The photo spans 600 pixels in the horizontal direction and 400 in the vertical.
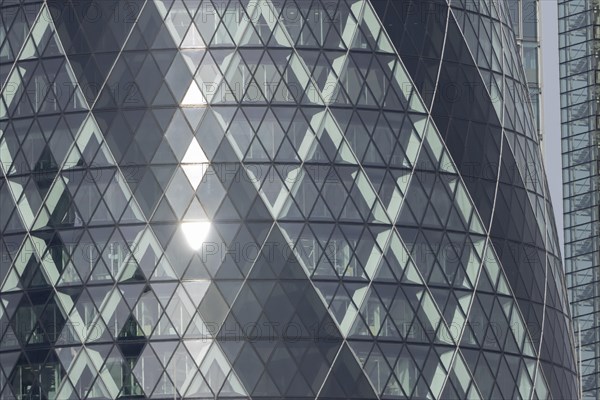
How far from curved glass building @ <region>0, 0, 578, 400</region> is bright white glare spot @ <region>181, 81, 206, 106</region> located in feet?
0.20

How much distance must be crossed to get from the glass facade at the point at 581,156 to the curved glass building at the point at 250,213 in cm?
4745

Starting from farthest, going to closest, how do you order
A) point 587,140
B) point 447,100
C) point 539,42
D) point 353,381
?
point 587,140 → point 539,42 → point 447,100 → point 353,381

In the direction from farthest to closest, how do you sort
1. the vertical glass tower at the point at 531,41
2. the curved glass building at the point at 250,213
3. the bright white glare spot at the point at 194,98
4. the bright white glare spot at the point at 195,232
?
the vertical glass tower at the point at 531,41, the bright white glare spot at the point at 194,98, the bright white glare spot at the point at 195,232, the curved glass building at the point at 250,213

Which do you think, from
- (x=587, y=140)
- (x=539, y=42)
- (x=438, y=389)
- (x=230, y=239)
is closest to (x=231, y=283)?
(x=230, y=239)

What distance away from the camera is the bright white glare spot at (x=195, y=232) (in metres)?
63.4

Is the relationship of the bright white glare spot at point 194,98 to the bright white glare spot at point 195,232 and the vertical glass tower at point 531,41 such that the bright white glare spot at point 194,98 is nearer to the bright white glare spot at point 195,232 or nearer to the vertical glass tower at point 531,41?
the bright white glare spot at point 195,232

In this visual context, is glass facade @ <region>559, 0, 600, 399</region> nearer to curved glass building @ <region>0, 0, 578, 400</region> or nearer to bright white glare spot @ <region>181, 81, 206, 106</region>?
curved glass building @ <region>0, 0, 578, 400</region>

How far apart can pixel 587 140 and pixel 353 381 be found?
5796cm

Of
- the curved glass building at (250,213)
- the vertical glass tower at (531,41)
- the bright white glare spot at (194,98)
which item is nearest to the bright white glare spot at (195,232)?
the curved glass building at (250,213)

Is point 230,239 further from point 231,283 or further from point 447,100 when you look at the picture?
point 447,100

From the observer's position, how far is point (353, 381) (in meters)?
62.6

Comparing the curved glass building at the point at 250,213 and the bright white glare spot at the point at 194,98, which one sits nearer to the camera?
the curved glass building at the point at 250,213

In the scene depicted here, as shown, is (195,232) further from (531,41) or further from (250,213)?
(531,41)

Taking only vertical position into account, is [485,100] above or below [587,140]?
below
